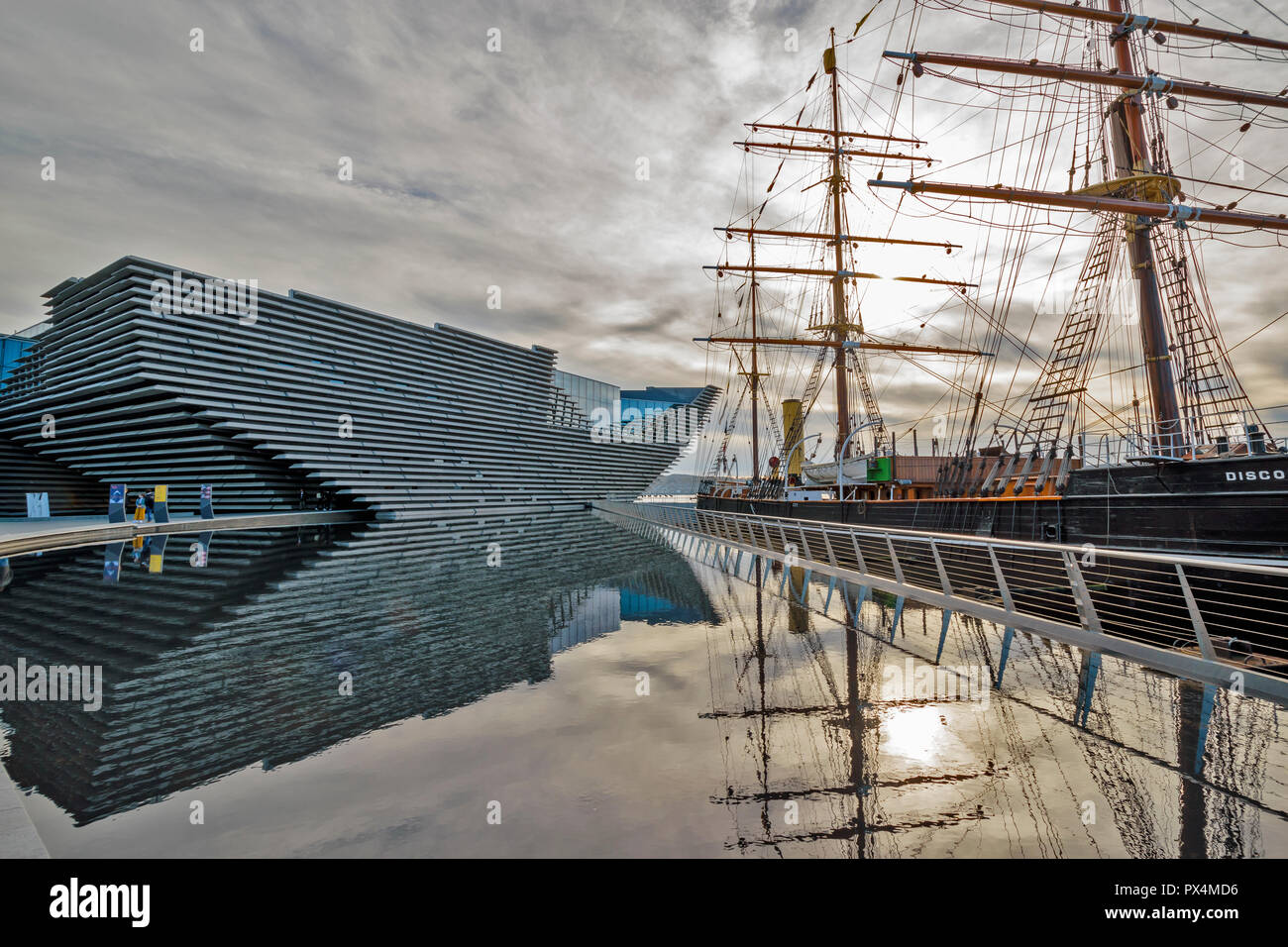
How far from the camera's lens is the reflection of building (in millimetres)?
32438

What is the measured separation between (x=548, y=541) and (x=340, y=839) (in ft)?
72.7

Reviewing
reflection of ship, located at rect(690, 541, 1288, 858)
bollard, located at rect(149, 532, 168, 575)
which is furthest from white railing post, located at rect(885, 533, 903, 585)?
bollard, located at rect(149, 532, 168, 575)

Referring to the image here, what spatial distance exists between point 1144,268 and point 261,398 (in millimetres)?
39322

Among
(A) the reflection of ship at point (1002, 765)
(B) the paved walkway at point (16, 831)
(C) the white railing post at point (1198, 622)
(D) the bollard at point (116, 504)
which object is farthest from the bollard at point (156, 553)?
(C) the white railing post at point (1198, 622)

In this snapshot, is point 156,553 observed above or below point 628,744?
above

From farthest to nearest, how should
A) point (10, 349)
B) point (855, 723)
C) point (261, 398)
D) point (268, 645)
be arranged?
point (10, 349) < point (261, 398) < point (268, 645) < point (855, 723)

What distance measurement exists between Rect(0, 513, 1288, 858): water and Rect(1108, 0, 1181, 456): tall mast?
11347 mm

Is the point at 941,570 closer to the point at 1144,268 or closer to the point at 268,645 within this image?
the point at 268,645

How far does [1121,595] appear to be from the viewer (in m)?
7.84

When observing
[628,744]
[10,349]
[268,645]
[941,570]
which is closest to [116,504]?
[268,645]

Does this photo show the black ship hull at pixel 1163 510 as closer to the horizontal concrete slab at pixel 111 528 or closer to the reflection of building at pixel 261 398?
the horizontal concrete slab at pixel 111 528

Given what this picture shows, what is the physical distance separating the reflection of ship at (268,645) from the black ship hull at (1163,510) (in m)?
7.68

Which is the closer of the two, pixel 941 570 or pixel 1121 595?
pixel 1121 595

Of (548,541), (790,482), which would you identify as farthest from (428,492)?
(790,482)
